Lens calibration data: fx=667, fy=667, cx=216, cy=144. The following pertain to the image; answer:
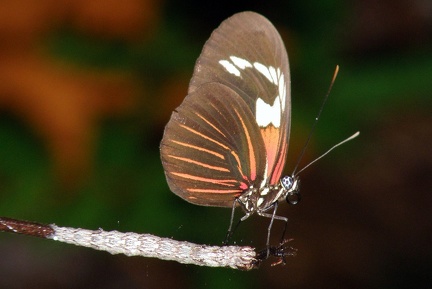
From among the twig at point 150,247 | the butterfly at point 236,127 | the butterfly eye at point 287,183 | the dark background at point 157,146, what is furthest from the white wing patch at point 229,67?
the dark background at point 157,146

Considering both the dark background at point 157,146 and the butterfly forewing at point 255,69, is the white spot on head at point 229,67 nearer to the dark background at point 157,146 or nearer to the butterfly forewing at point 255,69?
the butterfly forewing at point 255,69

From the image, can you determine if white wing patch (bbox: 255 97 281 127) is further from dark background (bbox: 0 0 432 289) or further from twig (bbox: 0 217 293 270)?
dark background (bbox: 0 0 432 289)

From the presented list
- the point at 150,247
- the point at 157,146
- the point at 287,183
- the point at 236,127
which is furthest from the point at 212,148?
the point at 157,146

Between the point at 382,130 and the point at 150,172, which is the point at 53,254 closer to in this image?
the point at 150,172

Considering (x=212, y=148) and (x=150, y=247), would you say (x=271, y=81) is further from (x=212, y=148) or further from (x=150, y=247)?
(x=150, y=247)

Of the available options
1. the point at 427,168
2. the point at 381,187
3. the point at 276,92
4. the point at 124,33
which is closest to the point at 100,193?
the point at 124,33
